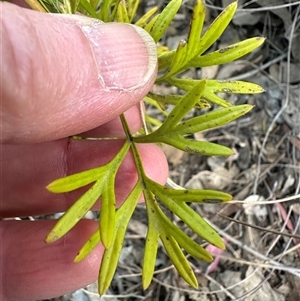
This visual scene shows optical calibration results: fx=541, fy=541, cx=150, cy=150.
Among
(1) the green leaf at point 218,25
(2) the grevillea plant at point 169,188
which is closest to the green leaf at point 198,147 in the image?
(2) the grevillea plant at point 169,188

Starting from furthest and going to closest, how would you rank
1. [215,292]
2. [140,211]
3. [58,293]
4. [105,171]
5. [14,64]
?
[140,211] < [215,292] < [58,293] < [105,171] < [14,64]

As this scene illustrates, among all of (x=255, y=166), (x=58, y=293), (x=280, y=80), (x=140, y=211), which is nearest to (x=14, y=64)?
(x=58, y=293)

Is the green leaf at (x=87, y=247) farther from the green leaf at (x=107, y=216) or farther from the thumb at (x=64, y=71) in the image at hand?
the thumb at (x=64, y=71)

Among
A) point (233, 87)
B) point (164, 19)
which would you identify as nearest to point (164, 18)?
point (164, 19)

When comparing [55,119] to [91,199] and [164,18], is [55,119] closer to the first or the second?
[91,199]

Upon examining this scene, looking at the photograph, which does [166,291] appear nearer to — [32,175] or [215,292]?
[215,292]

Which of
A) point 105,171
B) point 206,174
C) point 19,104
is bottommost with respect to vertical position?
point 206,174

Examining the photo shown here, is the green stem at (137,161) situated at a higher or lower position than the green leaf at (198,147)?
lower
